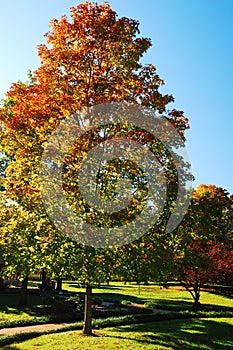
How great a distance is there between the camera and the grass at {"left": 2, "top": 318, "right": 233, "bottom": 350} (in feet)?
40.2

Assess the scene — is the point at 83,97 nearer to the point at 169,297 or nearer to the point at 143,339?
the point at 143,339

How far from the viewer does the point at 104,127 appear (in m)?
13.1

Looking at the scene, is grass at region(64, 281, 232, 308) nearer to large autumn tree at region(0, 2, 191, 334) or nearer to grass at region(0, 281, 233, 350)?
grass at region(0, 281, 233, 350)

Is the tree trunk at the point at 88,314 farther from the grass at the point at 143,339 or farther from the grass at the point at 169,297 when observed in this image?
the grass at the point at 169,297

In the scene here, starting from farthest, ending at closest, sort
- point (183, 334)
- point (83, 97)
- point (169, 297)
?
point (169, 297) → point (183, 334) → point (83, 97)

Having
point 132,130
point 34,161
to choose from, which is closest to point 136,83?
point 132,130

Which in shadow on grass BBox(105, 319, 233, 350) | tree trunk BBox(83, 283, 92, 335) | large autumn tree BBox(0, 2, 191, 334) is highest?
large autumn tree BBox(0, 2, 191, 334)

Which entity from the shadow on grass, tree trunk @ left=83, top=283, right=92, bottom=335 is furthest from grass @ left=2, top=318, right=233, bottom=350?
tree trunk @ left=83, top=283, right=92, bottom=335

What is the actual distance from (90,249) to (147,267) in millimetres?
2366

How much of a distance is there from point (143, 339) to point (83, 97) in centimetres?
1002

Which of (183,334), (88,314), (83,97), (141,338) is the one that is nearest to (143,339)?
(141,338)

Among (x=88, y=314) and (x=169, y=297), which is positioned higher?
(x=88, y=314)

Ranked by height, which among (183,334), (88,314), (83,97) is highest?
(83,97)

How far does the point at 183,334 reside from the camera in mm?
15336
